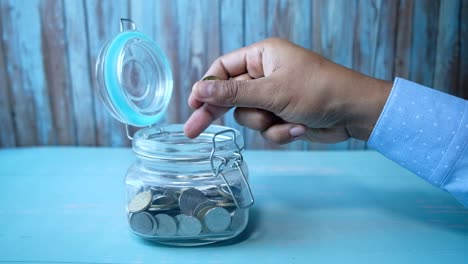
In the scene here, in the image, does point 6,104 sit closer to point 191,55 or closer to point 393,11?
point 191,55

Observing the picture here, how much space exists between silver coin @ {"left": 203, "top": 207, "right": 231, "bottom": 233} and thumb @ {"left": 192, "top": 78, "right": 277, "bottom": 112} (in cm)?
16

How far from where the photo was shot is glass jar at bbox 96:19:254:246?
501mm

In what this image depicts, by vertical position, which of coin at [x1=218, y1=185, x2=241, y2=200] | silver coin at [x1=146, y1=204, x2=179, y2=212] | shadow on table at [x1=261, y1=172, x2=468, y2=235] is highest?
coin at [x1=218, y1=185, x2=241, y2=200]

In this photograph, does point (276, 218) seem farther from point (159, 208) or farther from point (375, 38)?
point (375, 38)

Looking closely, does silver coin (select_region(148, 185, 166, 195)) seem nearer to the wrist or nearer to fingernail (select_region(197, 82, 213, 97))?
fingernail (select_region(197, 82, 213, 97))

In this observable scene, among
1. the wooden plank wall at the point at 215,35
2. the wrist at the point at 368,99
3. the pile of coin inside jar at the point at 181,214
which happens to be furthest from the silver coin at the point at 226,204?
the wooden plank wall at the point at 215,35

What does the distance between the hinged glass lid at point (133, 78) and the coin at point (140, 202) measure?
0.11 m

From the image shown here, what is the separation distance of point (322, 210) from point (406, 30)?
65cm

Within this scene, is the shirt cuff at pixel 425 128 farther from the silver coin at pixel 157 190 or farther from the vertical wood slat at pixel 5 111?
the vertical wood slat at pixel 5 111

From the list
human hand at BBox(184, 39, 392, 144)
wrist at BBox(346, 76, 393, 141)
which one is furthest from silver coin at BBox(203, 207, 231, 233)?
wrist at BBox(346, 76, 393, 141)

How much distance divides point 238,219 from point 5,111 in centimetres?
93

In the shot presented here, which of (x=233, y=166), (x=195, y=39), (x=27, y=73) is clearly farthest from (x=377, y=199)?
(x=27, y=73)

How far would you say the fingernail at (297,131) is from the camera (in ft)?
2.07

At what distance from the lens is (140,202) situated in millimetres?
510
